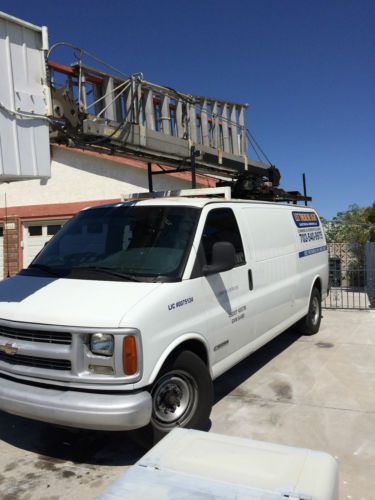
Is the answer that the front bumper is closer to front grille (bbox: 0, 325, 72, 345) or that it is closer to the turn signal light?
the turn signal light

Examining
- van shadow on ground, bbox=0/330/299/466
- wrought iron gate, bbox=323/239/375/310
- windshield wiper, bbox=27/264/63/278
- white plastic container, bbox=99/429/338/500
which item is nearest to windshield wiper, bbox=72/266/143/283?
windshield wiper, bbox=27/264/63/278

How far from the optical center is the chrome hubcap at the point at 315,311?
25.7 feet

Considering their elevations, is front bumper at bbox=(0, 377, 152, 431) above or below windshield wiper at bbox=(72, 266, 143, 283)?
below

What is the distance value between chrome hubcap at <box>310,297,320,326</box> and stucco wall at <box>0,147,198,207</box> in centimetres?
680

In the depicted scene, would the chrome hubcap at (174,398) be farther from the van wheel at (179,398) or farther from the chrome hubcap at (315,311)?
the chrome hubcap at (315,311)

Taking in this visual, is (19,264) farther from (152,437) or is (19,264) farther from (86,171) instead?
(152,437)

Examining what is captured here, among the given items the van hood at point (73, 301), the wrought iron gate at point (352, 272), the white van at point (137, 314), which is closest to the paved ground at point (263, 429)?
the white van at point (137, 314)

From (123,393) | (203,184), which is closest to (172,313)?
(123,393)

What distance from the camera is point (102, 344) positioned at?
337 centimetres

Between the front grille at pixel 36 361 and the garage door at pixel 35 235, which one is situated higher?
the garage door at pixel 35 235

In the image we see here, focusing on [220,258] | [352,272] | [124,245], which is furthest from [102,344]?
[352,272]

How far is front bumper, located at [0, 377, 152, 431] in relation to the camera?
10.7 ft

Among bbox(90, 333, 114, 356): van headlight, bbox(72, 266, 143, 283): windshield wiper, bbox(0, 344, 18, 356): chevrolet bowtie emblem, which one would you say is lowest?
bbox(0, 344, 18, 356): chevrolet bowtie emblem

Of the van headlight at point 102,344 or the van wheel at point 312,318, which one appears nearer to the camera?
the van headlight at point 102,344
